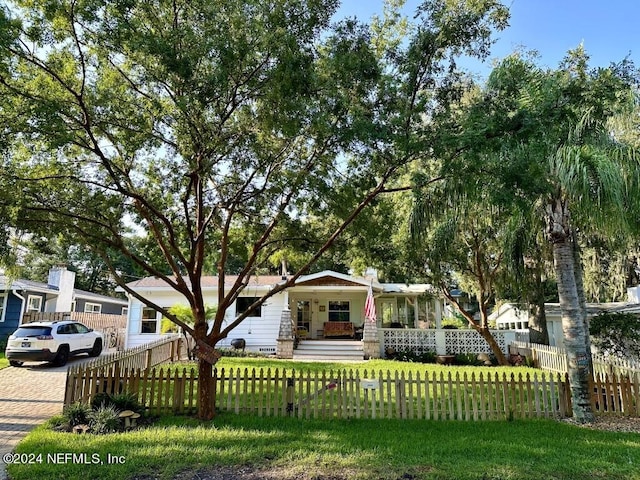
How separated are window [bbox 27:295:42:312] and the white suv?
7.30 m

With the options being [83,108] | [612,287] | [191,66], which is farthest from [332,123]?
[612,287]

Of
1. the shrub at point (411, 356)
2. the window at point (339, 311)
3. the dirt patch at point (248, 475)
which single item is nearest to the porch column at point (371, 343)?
the shrub at point (411, 356)

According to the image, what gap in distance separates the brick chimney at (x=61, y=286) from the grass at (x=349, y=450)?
776 inches

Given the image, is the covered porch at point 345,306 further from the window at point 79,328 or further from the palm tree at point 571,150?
the palm tree at point 571,150

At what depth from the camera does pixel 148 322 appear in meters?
19.6

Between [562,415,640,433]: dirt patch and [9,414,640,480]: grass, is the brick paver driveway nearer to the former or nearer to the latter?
[9,414,640,480]: grass

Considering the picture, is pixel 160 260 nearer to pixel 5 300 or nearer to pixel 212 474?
pixel 212 474

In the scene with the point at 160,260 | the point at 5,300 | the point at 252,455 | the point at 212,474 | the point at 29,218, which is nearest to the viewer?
the point at 212,474

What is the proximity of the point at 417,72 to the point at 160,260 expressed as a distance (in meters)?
7.34

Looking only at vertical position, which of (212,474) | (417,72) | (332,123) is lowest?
(212,474)

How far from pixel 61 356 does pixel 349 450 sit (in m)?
13.2

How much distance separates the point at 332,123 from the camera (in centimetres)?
680

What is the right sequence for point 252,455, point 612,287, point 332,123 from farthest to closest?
point 612,287
point 332,123
point 252,455

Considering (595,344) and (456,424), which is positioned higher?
(595,344)
